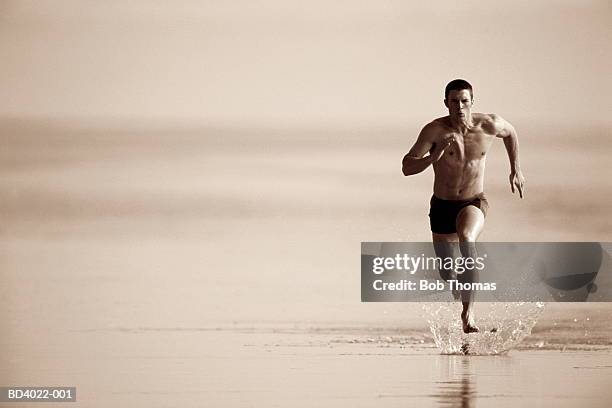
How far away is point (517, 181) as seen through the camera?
4641 millimetres

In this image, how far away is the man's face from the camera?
461 cm

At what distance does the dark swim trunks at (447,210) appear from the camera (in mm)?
4582

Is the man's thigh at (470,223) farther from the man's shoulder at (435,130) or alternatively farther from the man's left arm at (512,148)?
the man's shoulder at (435,130)

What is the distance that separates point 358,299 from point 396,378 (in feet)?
1.55

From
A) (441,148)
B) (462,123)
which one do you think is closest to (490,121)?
(462,123)

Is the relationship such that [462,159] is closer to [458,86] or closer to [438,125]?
[438,125]

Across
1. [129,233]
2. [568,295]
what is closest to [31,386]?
[129,233]

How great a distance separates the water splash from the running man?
71mm

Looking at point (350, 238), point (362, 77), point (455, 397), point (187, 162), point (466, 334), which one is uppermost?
point (362, 77)

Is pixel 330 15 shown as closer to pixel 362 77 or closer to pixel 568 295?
pixel 362 77

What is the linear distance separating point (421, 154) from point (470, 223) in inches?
14.1

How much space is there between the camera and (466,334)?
14.8 feet

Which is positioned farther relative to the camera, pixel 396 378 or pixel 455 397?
pixel 396 378

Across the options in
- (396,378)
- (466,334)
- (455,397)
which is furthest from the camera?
(466,334)
